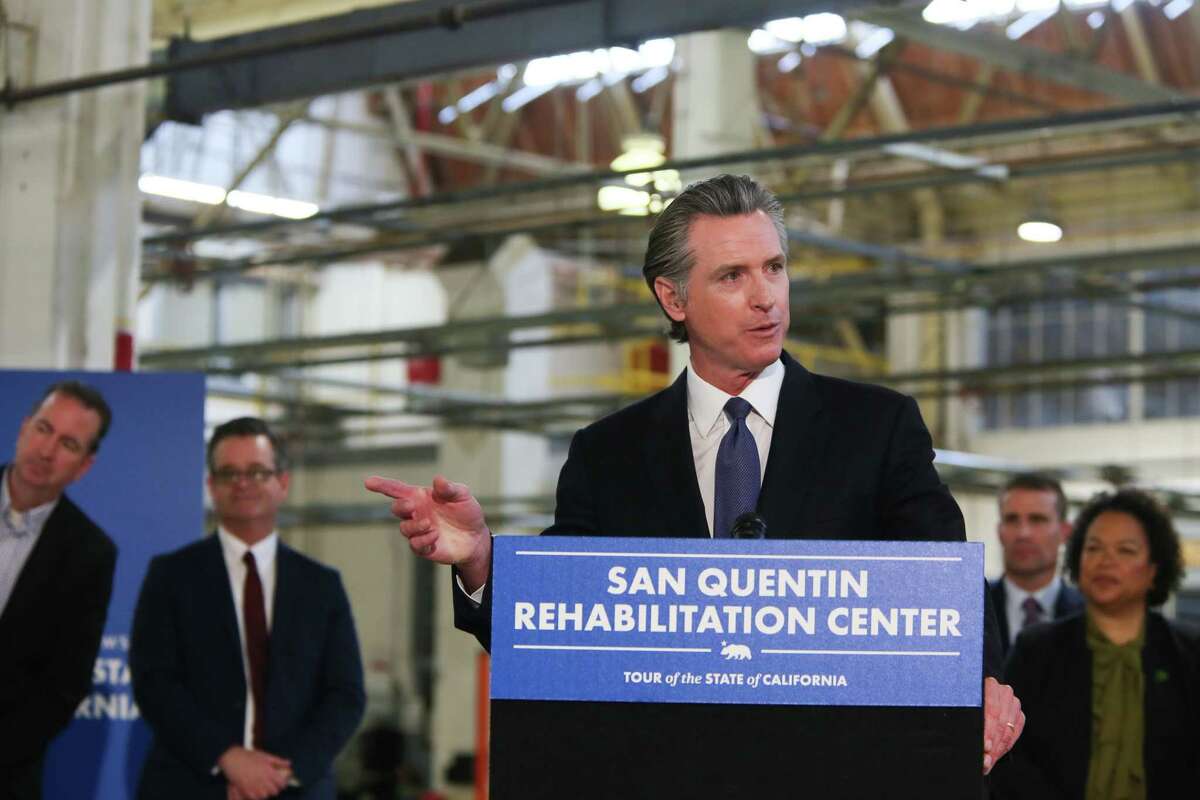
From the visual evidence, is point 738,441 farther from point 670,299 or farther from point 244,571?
point 244,571

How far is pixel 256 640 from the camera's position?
5637 millimetres

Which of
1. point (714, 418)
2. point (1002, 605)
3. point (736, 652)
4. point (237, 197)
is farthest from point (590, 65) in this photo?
point (736, 652)

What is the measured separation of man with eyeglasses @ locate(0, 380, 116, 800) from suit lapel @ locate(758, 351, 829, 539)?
11.1ft

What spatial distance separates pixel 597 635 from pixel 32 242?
554cm

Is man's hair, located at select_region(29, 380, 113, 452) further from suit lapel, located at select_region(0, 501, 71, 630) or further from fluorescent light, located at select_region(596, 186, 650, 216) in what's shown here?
fluorescent light, located at select_region(596, 186, 650, 216)

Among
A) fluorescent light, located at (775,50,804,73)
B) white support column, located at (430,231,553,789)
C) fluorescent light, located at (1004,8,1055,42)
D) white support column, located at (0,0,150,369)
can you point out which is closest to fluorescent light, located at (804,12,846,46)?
fluorescent light, located at (1004,8,1055,42)

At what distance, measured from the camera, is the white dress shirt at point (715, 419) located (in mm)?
2770

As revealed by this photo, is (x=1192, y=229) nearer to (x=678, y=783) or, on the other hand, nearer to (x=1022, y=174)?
(x=1022, y=174)

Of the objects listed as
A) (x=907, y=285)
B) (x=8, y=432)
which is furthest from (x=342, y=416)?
(x=8, y=432)

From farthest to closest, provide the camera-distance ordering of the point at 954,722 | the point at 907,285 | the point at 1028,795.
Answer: the point at 907,285
the point at 1028,795
the point at 954,722

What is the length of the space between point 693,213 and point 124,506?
3.77m

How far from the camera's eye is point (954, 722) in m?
2.25

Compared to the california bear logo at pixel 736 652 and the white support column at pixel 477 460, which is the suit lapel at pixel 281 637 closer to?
the california bear logo at pixel 736 652

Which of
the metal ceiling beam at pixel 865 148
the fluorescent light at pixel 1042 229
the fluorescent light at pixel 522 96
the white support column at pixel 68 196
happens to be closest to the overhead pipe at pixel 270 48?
the white support column at pixel 68 196
